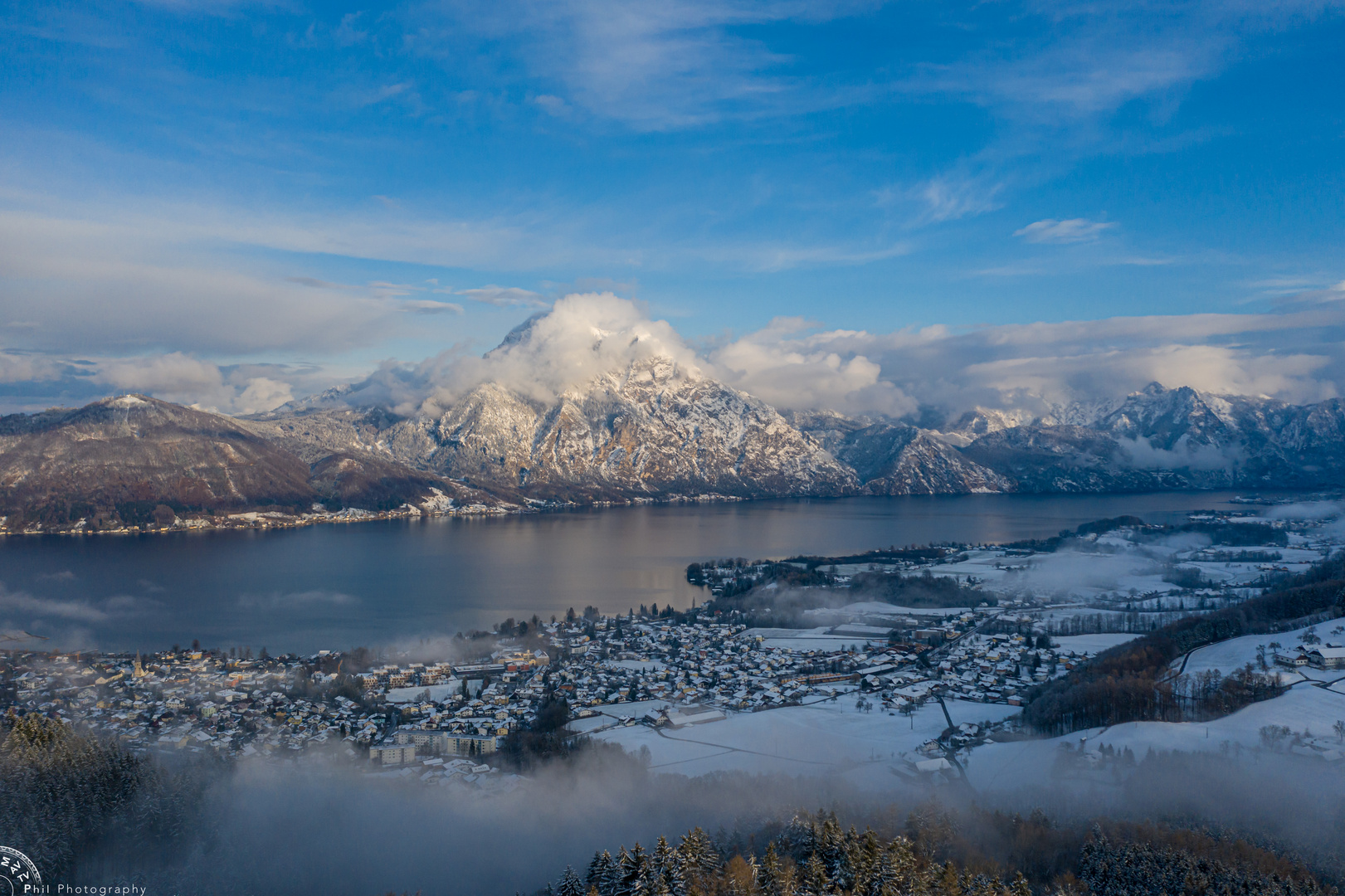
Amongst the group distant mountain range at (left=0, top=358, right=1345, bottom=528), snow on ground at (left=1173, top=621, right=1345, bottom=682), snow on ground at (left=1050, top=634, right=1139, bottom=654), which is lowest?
snow on ground at (left=1050, top=634, right=1139, bottom=654)

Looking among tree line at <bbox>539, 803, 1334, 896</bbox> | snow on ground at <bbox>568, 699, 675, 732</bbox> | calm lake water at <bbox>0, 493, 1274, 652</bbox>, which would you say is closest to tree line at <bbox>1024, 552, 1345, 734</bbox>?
tree line at <bbox>539, 803, 1334, 896</bbox>

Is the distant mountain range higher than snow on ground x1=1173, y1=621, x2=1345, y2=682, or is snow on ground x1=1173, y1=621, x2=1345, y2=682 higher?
the distant mountain range

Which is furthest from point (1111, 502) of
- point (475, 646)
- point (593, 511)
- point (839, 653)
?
point (475, 646)

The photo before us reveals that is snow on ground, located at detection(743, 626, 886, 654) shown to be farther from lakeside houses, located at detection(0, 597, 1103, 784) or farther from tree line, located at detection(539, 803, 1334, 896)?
tree line, located at detection(539, 803, 1334, 896)

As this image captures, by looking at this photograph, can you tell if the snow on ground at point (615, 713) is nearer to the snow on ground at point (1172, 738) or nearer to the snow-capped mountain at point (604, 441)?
the snow on ground at point (1172, 738)

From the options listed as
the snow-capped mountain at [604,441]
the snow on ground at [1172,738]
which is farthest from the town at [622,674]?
the snow-capped mountain at [604,441]

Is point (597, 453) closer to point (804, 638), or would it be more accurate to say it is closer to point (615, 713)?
point (804, 638)

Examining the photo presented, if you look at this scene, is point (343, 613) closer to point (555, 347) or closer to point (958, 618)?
point (958, 618)
